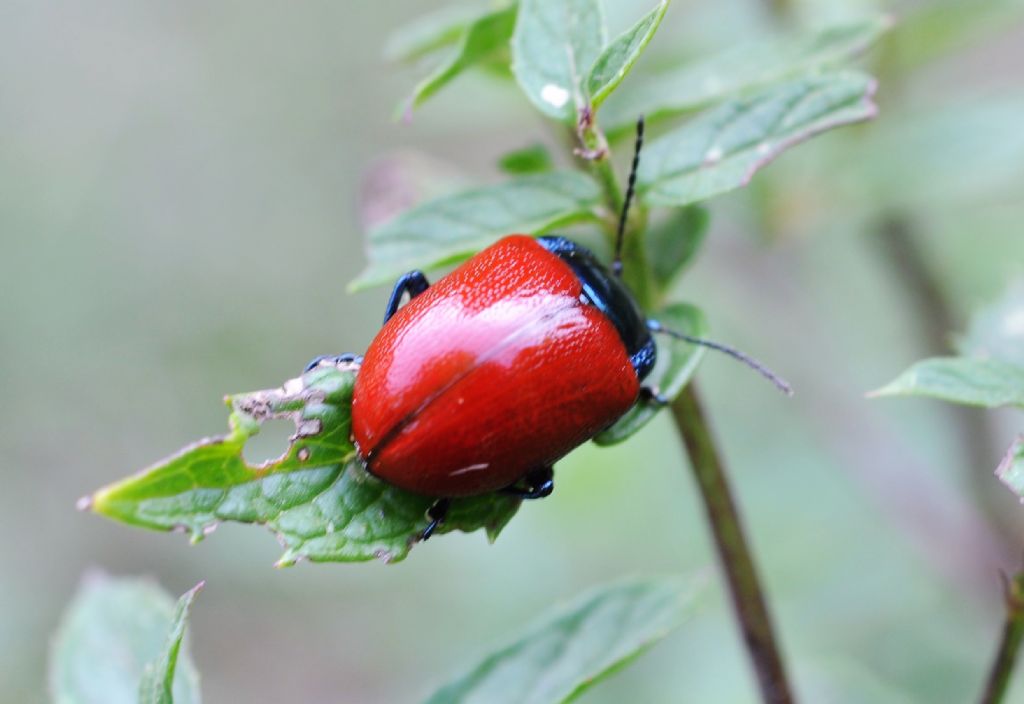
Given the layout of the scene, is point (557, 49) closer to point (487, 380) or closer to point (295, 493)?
point (487, 380)

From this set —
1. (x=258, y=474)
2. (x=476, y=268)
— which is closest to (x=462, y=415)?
(x=476, y=268)

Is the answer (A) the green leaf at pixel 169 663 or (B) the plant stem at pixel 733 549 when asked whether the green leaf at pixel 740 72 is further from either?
(A) the green leaf at pixel 169 663

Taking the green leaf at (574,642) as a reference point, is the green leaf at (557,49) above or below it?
above

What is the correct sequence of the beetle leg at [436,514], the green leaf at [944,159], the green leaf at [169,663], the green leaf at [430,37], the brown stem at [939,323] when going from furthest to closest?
the brown stem at [939,323] < the green leaf at [944,159] < the green leaf at [430,37] < the beetle leg at [436,514] < the green leaf at [169,663]

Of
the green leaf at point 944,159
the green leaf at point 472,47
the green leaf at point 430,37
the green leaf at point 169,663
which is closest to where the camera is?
the green leaf at point 169,663

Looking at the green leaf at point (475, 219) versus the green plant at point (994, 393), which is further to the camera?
the green leaf at point (475, 219)

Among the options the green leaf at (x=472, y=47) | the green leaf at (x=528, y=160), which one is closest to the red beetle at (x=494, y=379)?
the green leaf at (x=528, y=160)

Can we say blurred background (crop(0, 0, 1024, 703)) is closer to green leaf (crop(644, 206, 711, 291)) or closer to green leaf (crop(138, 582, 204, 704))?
green leaf (crop(644, 206, 711, 291))

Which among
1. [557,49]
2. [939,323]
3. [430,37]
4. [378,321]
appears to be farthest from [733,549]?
[378,321]
